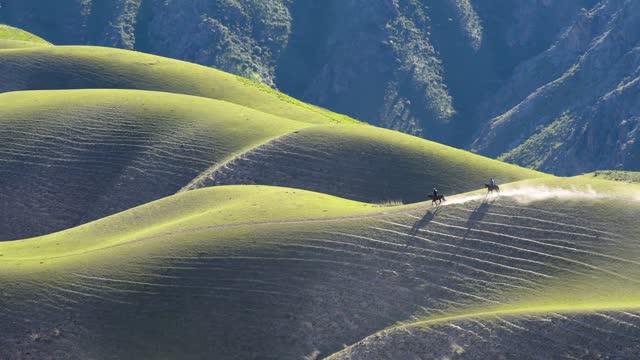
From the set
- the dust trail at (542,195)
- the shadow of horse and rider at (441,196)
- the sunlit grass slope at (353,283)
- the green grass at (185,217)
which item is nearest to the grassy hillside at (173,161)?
the green grass at (185,217)

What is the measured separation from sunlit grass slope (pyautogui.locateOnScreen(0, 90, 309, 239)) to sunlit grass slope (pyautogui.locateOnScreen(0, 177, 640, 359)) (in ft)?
95.1

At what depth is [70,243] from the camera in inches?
4345

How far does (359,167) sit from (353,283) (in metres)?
46.7

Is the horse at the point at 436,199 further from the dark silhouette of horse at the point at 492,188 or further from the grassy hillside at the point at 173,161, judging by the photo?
the grassy hillside at the point at 173,161

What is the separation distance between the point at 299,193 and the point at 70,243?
22.1m

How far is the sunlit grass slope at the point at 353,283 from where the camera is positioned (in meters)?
85.9

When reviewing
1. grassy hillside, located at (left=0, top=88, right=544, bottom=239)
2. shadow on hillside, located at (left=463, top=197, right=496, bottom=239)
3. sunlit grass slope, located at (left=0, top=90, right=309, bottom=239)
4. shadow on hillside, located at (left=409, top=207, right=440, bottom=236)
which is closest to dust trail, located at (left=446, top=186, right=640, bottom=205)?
shadow on hillside, located at (left=463, top=197, right=496, bottom=239)

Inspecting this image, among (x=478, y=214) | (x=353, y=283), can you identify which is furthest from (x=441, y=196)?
(x=353, y=283)

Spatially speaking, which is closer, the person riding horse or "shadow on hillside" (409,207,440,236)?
"shadow on hillside" (409,207,440,236)

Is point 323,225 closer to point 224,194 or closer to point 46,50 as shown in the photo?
point 224,194

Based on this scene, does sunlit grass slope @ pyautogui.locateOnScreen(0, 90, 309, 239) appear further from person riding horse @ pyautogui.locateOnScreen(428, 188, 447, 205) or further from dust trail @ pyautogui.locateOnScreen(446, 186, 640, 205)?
dust trail @ pyautogui.locateOnScreen(446, 186, 640, 205)

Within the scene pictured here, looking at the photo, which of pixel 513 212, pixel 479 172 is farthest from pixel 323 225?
pixel 479 172

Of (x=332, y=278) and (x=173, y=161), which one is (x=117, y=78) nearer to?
(x=173, y=161)

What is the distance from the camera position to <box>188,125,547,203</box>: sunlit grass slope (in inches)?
5271
